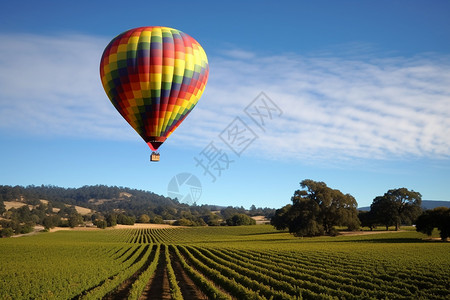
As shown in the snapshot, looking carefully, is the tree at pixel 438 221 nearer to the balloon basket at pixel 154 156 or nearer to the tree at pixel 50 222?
the balloon basket at pixel 154 156

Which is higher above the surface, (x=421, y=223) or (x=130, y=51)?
(x=130, y=51)

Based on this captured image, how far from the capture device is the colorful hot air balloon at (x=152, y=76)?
25.1 meters

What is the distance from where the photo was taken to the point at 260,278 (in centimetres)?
2280

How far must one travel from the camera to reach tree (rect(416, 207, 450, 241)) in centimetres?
5341

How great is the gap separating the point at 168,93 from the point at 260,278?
45.9 ft

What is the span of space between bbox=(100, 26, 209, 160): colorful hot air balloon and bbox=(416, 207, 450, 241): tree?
4547 cm

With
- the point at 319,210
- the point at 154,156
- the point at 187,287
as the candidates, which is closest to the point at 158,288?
the point at 187,287

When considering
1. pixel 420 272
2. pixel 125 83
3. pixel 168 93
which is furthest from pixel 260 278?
pixel 125 83

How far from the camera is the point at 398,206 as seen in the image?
78438 mm

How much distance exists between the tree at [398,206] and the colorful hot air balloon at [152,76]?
65.7 meters

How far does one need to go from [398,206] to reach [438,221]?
997 inches

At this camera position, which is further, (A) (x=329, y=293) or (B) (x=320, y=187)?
(B) (x=320, y=187)

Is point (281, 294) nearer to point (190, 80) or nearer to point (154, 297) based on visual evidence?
point (154, 297)

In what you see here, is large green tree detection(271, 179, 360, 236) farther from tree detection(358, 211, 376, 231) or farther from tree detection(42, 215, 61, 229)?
tree detection(42, 215, 61, 229)
